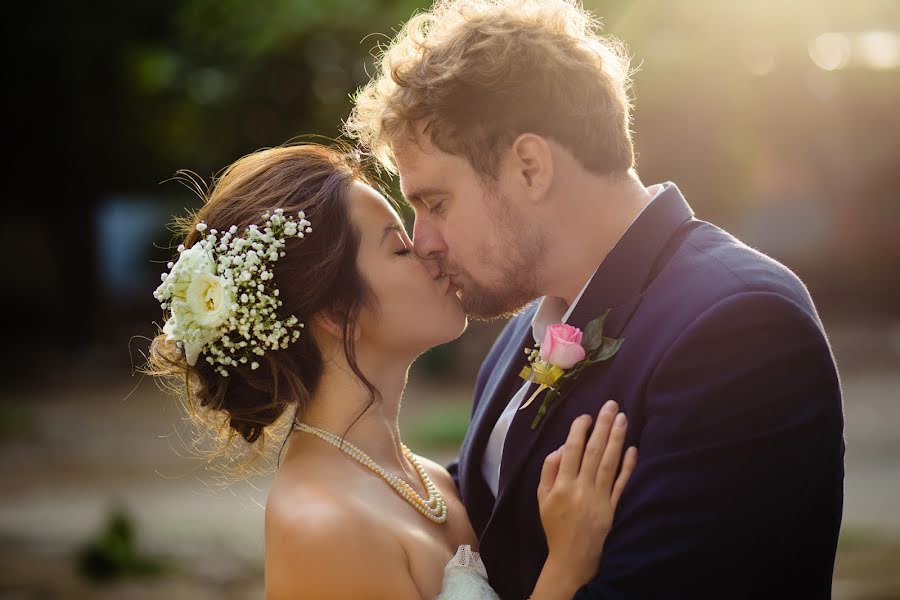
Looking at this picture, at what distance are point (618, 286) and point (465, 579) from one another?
2.90ft

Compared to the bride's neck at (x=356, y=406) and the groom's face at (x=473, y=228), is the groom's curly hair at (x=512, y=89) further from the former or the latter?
the bride's neck at (x=356, y=406)

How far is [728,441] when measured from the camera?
241 centimetres

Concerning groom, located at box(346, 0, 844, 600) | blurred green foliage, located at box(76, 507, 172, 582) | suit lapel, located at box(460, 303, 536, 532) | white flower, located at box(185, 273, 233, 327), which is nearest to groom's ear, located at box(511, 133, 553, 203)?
groom, located at box(346, 0, 844, 600)

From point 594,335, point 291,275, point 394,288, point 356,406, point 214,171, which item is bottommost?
point 356,406

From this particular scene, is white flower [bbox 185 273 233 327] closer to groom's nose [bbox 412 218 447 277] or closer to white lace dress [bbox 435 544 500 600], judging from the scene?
groom's nose [bbox 412 218 447 277]

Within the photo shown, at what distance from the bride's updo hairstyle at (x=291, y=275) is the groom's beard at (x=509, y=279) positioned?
0.30 m

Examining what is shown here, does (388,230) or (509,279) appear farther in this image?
(388,230)

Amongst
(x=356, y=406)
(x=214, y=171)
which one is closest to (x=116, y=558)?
(x=356, y=406)

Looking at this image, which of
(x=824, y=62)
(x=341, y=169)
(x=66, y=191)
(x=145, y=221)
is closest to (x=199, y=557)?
(x=341, y=169)

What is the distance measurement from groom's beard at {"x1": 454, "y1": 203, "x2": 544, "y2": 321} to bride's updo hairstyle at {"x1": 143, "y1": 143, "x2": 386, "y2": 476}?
301 mm

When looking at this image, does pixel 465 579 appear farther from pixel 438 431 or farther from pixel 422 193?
pixel 438 431

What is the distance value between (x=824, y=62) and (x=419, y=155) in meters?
15.9

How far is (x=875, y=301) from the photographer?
2100 centimetres

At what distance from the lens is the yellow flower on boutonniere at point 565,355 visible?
273 cm
